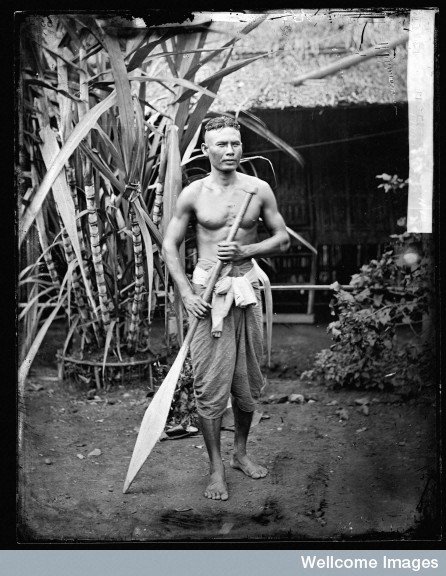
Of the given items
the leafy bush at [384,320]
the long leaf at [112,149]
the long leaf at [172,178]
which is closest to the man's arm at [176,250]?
the long leaf at [172,178]

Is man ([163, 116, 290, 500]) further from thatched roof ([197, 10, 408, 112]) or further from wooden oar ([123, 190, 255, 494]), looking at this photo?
thatched roof ([197, 10, 408, 112])

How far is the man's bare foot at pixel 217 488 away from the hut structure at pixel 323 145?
63.8 inches

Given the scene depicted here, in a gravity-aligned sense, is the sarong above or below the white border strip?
below

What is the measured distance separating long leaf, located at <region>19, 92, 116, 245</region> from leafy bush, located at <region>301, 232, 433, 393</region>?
167cm

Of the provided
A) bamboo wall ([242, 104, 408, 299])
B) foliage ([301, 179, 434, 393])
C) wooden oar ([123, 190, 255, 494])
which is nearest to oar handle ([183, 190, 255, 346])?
wooden oar ([123, 190, 255, 494])

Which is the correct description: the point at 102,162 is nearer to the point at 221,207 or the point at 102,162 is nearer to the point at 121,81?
the point at 121,81

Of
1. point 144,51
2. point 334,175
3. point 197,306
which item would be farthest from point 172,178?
point 334,175

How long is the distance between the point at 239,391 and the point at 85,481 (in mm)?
766

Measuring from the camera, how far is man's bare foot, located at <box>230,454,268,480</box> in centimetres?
260

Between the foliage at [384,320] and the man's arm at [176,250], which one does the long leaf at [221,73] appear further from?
the foliage at [384,320]

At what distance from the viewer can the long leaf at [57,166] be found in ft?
7.25

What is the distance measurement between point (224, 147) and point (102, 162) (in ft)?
2.76

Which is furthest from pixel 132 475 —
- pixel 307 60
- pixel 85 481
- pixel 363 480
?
pixel 307 60

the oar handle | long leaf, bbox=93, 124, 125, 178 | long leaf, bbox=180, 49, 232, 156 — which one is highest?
long leaf, bbox=180, 49, 232, 156
